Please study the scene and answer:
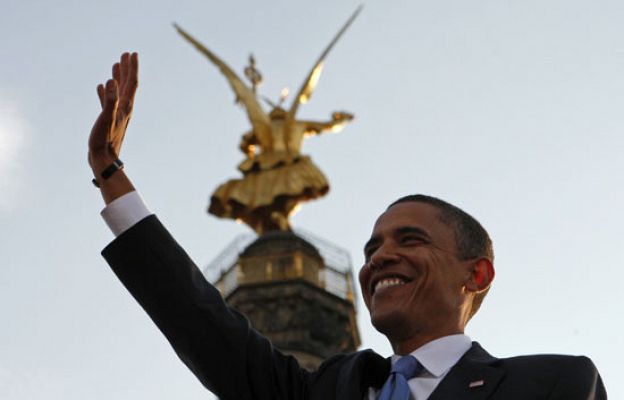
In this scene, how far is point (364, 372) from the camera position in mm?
4273

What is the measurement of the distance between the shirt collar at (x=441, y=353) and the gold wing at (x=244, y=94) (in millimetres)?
27324

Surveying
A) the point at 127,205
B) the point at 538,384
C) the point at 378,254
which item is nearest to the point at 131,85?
the point at 127,205

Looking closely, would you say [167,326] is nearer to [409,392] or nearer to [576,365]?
[409,392]

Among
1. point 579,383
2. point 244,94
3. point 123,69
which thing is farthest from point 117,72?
point 244,94

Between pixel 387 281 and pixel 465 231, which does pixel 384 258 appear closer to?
pixel 387 281

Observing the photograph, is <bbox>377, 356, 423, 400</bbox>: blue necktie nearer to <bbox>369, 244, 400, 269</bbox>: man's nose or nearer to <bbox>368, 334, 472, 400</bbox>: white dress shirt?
<bbox>368, 334, 472, 400</bbox>: white dress shirt

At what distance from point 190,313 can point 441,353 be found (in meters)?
0.87

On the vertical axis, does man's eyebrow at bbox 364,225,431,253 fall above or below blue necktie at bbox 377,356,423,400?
above

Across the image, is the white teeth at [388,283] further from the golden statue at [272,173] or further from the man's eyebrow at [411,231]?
the golden statue at [272,173]

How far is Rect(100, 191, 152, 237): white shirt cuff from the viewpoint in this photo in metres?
4.30

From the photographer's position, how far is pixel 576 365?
405 centimetres

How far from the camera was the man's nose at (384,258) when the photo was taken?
4445 mm

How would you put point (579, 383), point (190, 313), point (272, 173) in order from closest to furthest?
point (579, 383) → point (190, 313) → point (272, 173)

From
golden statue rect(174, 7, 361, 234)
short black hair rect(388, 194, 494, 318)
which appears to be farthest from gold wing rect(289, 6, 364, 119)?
short black hair rect(388, 194, 494, 318)
